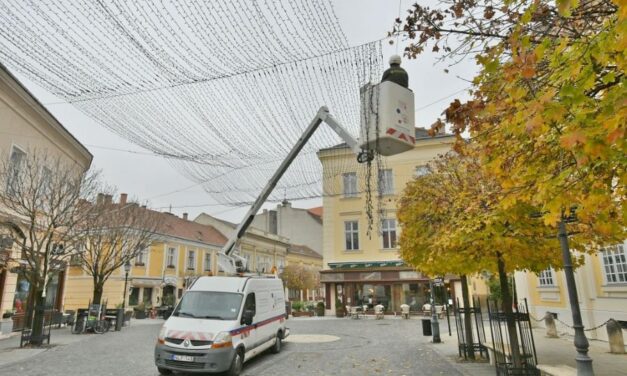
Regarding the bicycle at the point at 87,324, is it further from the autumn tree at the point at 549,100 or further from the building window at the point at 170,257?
the autumn tree at the point at 549,100

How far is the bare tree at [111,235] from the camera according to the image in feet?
64.5

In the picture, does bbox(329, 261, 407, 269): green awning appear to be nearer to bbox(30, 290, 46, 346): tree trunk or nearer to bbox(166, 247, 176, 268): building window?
bbox(166, 247, 176, 268): building window

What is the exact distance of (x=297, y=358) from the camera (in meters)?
12.1

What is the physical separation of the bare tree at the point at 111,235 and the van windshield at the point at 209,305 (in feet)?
32.6

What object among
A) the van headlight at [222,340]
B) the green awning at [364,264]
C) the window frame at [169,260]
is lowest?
the van headlight at [222,340]

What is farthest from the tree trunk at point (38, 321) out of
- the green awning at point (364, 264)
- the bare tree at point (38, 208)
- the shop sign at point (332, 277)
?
the green awning at point (364, 264)

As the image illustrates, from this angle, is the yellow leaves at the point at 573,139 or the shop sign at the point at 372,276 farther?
the shop sign at the point at 372,276

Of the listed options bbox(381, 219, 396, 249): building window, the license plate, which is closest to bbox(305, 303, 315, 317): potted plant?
bbox(381, 219, 396, 249): building window

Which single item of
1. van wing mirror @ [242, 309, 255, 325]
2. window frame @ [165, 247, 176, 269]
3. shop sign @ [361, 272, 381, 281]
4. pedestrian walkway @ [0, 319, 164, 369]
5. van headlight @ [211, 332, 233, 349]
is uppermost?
window frame @ [165, 247, 176, 269]

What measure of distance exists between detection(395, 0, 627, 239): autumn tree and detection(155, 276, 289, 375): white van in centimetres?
693

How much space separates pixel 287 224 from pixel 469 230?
51495 mm

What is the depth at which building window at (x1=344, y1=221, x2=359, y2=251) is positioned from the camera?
31.1 meters

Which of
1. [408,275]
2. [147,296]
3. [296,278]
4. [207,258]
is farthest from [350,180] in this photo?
[207,258]

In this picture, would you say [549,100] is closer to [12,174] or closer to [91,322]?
[12,174]
